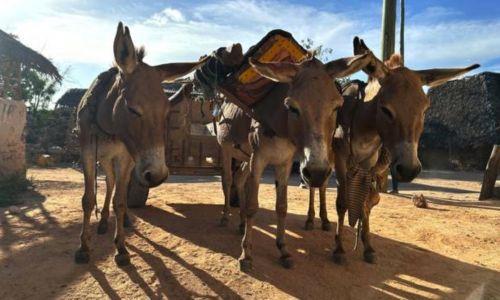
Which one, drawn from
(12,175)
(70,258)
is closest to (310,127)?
(70,258)

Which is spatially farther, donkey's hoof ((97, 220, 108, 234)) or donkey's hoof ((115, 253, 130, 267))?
donkey's hoof ((97, 220, 108, 234))

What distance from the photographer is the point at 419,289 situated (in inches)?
142

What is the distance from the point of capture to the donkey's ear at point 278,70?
324cm

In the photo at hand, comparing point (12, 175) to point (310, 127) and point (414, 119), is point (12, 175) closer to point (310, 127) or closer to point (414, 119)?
point (310, 127)

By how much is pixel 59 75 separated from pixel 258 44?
9.26 m

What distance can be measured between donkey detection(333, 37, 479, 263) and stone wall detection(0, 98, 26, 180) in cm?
708

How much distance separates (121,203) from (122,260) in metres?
0.60

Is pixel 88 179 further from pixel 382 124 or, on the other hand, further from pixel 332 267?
pixel 382 124

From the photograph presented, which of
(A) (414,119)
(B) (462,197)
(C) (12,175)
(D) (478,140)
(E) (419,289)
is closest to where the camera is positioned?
(A) (414,119)

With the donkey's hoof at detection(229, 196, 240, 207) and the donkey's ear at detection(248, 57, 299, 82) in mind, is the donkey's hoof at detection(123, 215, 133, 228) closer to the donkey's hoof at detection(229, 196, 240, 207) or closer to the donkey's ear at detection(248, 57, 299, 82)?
the donkey's hoof at detection(229, 196, 240, 207)

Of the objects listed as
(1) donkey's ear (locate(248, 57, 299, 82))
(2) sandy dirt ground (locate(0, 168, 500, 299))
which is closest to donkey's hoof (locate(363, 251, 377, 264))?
(2) sandy dirt ground (locate(0, 168, 500, 299))

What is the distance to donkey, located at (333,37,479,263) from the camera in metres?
3.31

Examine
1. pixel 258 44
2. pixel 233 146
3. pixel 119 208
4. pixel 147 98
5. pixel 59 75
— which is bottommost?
pixel 119 208

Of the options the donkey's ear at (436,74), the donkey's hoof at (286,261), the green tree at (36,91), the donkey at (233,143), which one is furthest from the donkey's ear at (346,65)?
the green tree at (36,91)
